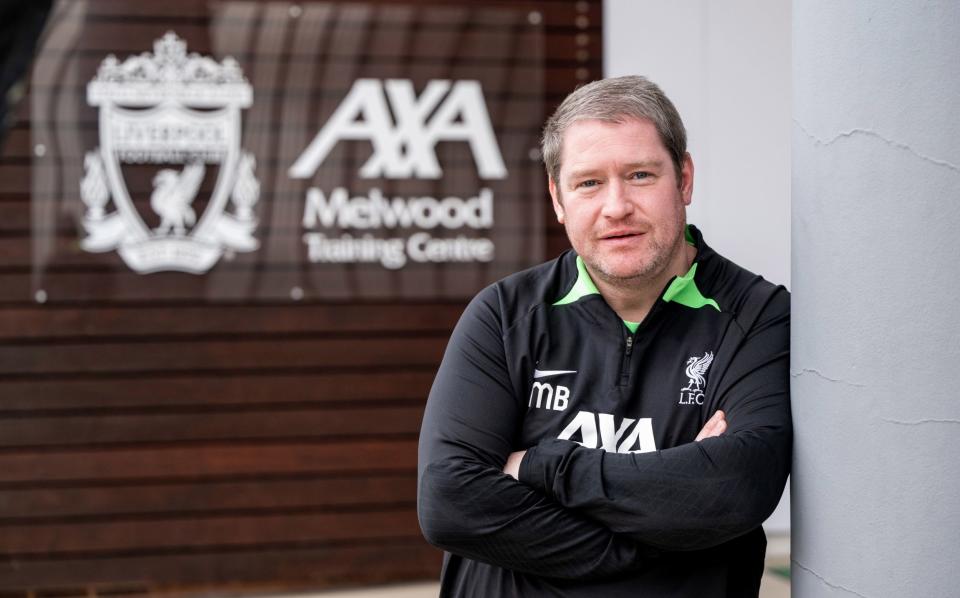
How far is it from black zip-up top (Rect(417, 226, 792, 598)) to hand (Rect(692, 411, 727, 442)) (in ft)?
0.06

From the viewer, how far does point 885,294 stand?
1679 millimetres

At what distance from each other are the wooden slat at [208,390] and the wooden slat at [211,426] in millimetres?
45

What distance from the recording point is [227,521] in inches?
204

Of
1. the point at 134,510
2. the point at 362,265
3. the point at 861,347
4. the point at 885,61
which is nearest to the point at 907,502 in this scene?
the point at 861,347

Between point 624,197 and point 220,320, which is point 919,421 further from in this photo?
point 220,320

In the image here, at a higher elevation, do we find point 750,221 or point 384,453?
point 750,221

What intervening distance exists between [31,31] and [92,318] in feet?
13.2

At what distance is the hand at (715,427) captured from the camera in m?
2.01

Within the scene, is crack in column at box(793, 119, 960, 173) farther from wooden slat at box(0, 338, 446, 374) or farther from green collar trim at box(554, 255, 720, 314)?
wooden slat at box(0, 338, 446, 374)

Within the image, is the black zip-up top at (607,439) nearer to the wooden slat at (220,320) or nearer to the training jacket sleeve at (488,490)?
the training jacket sleeve at (488,490)

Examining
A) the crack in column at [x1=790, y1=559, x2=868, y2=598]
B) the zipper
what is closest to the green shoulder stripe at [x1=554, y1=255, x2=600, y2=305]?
the zipper

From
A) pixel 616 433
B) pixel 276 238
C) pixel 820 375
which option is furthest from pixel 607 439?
pixel 276 238

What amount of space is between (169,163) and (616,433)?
3532 mm

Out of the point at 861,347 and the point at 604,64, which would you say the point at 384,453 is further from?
the point at 861,347
